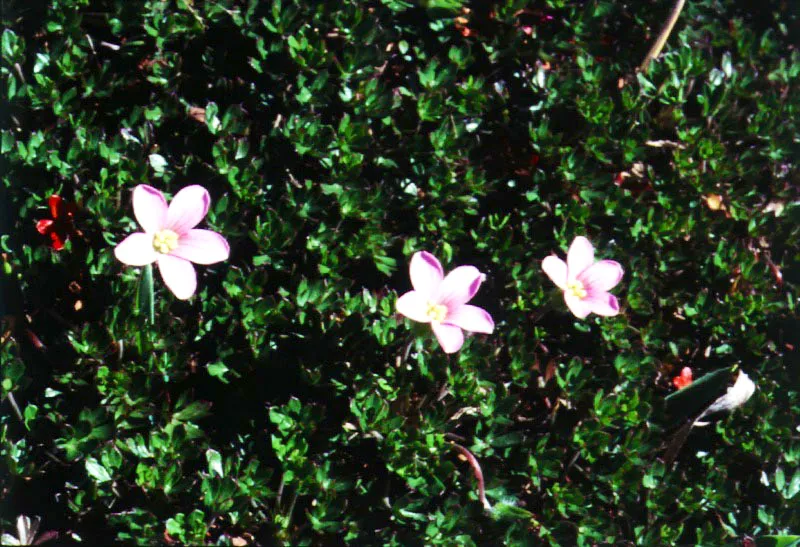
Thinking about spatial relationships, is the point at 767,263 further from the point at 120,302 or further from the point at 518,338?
the point at 120,302

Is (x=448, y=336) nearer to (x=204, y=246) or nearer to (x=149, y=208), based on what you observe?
(x=204, y=246)

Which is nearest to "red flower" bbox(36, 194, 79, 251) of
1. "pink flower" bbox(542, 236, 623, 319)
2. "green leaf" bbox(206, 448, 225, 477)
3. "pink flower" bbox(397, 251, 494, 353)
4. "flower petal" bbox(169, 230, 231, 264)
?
"flower petal" bbox(169, 230, 231, 264)

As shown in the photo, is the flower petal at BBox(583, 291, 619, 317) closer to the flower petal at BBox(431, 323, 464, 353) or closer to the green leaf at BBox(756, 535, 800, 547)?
the flower petal at BBox(431, 323, 464, 353)

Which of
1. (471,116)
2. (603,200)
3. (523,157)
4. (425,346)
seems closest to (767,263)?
(603,200)

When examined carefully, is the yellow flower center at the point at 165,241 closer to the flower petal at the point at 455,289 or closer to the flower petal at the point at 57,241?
the flower petal at the point at 57,241

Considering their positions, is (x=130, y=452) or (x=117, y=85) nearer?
(x=130, y=452)
